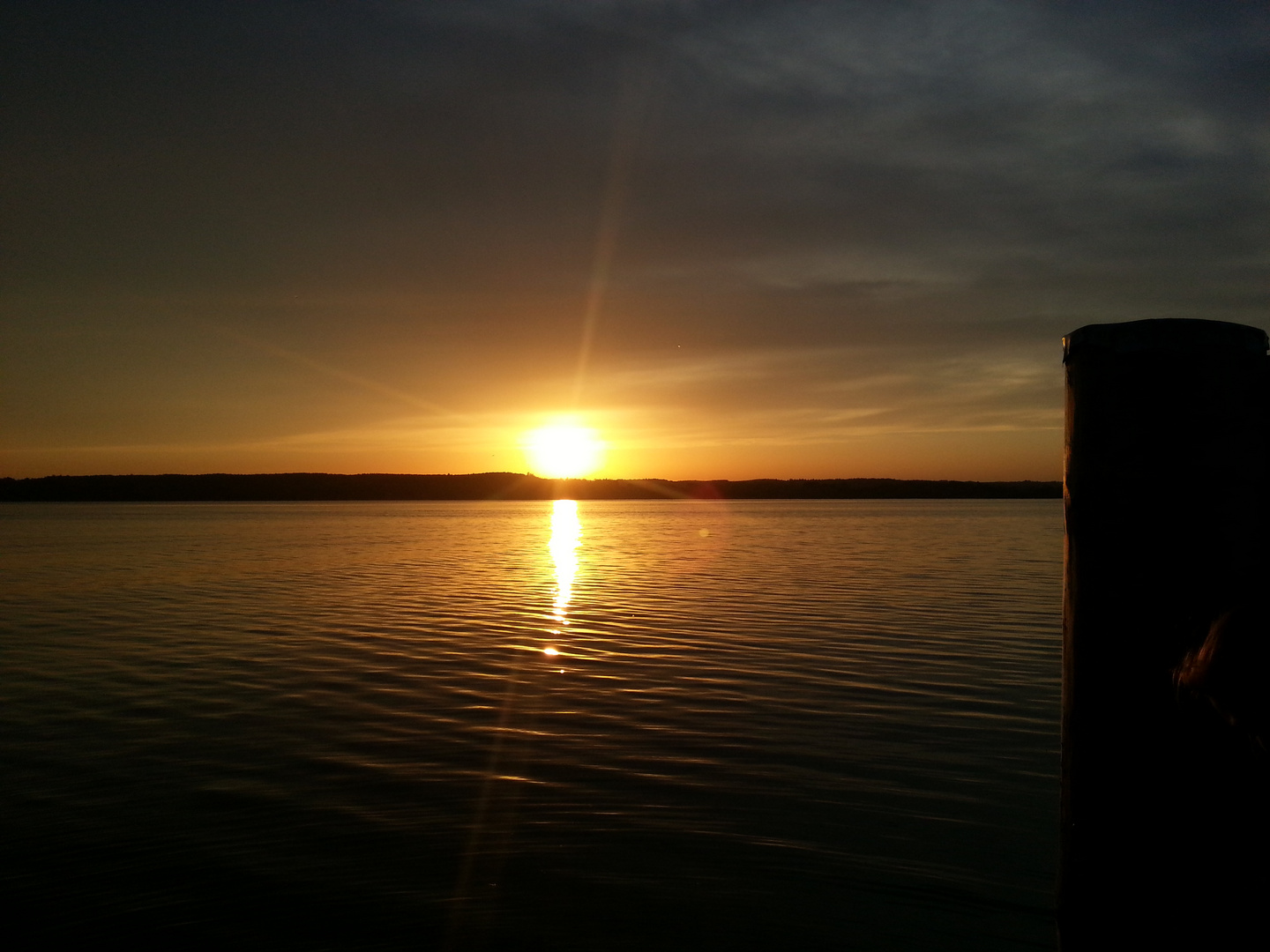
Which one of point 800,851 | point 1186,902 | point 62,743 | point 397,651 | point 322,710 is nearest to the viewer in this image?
point 1186,902

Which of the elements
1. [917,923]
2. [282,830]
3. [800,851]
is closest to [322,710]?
[282,830]

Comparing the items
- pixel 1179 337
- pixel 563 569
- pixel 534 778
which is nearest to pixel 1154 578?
pixel 1179 337

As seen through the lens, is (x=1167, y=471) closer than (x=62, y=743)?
Yes

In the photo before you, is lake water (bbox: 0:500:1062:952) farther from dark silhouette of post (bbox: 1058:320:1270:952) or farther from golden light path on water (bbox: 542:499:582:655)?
dark silhouette of post (bbox: 1058:320:1270:952)

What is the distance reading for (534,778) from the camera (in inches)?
371

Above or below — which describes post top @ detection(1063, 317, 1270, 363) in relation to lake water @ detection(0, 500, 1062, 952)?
above

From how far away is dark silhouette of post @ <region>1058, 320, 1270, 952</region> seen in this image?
2.48 meters

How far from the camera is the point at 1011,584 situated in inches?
1065

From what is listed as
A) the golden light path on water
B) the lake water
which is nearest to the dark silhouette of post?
the lake water

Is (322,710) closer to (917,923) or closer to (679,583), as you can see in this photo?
(917,923)

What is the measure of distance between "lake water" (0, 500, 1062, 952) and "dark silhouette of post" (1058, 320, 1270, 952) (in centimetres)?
398

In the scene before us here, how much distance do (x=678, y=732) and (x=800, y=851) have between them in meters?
3.60

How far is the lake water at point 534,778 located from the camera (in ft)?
21.7

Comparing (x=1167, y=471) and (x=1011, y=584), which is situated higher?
(x=1167, y=471)
